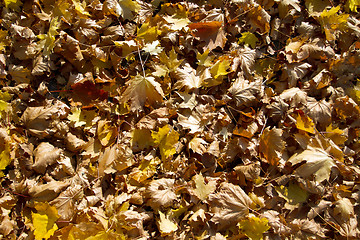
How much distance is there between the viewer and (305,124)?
2.30 meters

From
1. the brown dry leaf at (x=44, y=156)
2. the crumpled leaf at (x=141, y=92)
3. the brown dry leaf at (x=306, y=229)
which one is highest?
the crumpled leaf at (x=141, y=92)

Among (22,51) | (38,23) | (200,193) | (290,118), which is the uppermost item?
(38,23)

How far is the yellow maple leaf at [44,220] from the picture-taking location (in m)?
1.87

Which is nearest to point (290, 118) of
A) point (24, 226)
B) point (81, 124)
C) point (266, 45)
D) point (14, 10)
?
point (266, 45)

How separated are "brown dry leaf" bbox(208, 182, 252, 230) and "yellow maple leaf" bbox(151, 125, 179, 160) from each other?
0.43 metres

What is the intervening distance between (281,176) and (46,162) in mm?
1728

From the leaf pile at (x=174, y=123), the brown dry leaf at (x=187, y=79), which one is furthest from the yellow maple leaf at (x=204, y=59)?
the brown dry leaf at (x=187, y=79)

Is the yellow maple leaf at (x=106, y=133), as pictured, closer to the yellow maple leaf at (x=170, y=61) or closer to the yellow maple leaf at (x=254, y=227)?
the yellow maple leaf at (x=170, y=61)

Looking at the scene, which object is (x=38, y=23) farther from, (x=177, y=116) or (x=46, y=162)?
(x=177, y=116)

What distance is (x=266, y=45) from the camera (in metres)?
2.61

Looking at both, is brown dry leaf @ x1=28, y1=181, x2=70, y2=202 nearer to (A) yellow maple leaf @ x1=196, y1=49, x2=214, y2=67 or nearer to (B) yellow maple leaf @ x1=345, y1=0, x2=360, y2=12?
(A) yellow maple leaf @ x1=196, y1=49, x2=214, y2=67

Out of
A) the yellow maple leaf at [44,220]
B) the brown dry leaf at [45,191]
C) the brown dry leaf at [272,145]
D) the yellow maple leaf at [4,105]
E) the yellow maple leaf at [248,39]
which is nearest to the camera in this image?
the yellow maple leaf at [44,220]

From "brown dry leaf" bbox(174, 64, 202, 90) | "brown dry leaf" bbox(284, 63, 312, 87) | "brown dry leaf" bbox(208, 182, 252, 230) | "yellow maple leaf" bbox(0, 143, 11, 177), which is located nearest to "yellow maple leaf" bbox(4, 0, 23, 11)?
"yellow maple leaf" bbox(0, 143, 11, 177)

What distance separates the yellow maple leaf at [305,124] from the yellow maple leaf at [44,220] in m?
1.87
